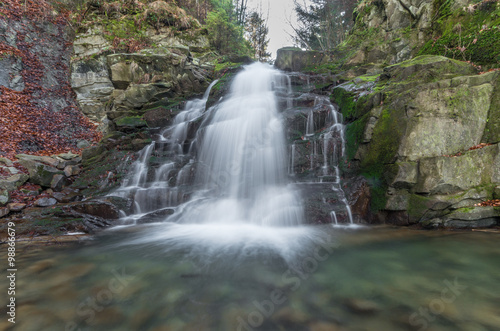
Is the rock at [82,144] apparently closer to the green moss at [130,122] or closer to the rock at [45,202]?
the green moss at [130,122]

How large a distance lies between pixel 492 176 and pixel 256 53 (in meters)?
27.8

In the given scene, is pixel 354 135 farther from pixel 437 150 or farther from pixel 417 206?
pixel 417 206

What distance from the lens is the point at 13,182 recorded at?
6.15m

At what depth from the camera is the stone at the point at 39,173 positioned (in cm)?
664

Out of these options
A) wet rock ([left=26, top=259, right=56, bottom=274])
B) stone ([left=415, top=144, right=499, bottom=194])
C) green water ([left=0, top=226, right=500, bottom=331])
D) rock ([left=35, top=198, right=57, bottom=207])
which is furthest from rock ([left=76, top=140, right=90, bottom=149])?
stone ([left=415, top=144, right=499, bottom=194])

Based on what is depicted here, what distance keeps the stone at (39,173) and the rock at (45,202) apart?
115 cm

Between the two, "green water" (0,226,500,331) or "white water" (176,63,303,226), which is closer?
"green water" (0,226,500,331)

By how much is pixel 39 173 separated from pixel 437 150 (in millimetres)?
11091

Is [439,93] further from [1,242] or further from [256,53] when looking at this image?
[256,53]

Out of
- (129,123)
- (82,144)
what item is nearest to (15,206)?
(129,123)

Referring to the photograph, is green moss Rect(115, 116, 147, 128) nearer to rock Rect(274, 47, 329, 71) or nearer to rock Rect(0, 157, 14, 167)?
rock Rect(0, 157, 14, 167)

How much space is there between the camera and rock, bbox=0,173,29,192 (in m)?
5.88

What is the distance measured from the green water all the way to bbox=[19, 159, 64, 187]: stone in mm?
4084

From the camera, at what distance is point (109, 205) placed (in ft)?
19.4
